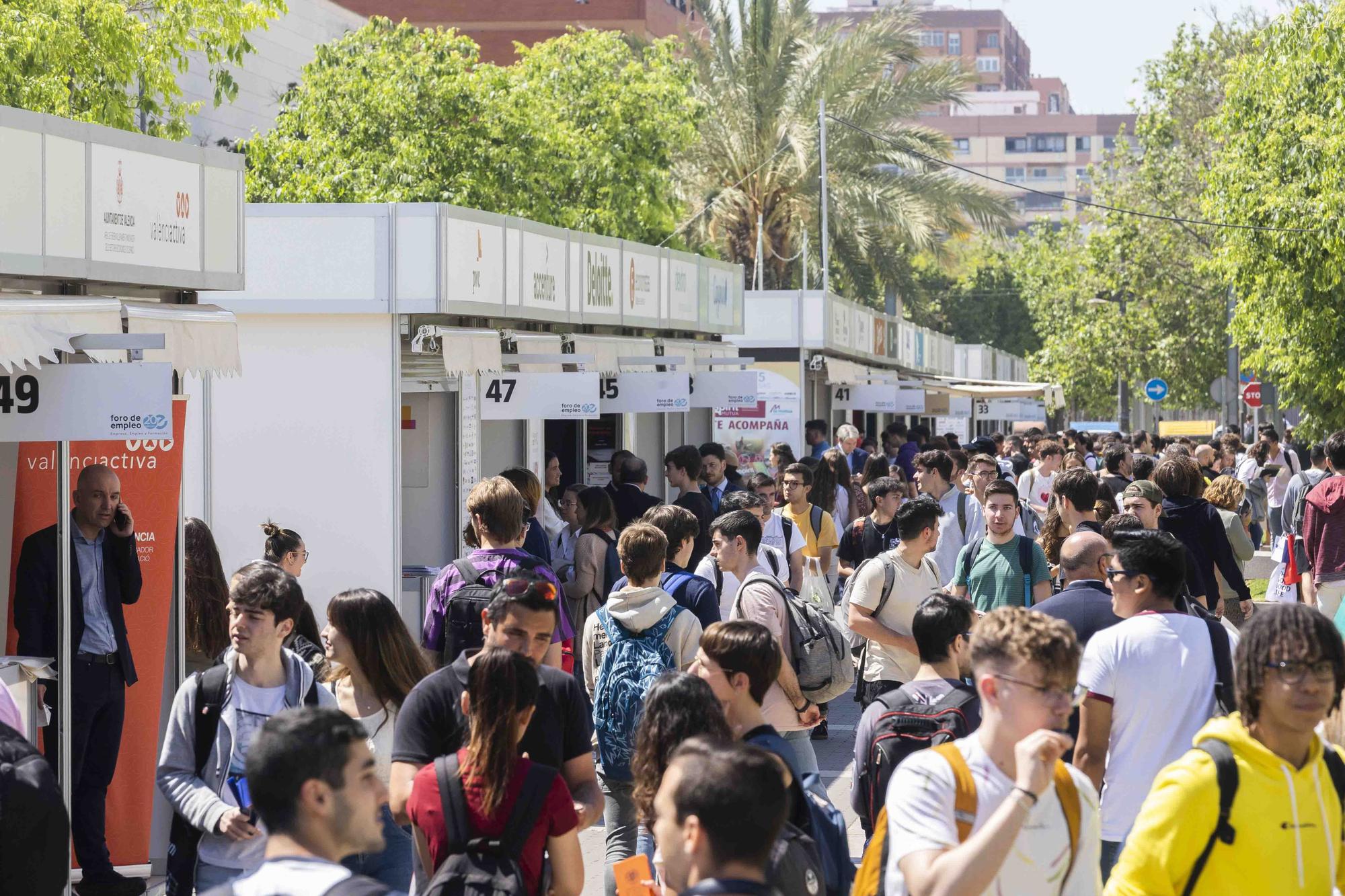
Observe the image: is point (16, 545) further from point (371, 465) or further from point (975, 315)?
point (975, 315)

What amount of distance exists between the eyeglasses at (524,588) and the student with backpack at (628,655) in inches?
34.5

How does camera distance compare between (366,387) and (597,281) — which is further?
(597,281)

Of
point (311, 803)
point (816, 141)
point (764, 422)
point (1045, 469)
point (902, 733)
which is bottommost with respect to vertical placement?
point (902, 733)

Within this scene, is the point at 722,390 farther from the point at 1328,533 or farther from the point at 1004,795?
the point at 1004,795

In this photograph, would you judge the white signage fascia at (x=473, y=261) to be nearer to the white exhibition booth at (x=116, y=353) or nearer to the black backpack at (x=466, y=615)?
the white exhibition booth at (x=116, y=353)

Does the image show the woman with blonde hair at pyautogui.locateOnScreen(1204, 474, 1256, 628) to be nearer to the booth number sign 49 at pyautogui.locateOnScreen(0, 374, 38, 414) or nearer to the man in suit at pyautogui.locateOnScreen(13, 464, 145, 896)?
the man in suit at pyautogui.locateOnScreen(13, 464, 145, 896)

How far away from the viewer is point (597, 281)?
49.9 ft

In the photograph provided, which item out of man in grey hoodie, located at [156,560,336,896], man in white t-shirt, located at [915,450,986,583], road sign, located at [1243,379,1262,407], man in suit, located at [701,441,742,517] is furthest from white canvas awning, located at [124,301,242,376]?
road sign, located at [1243,379,1262,407]

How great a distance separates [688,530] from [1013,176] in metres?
133

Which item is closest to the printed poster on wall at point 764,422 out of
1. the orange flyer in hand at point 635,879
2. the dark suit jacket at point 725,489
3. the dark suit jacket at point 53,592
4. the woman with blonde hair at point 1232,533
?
the dark suit jacket at point 725,489

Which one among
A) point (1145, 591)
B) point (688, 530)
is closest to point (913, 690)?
point (1145, 591)

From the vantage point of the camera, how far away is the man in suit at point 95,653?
741 centimetres

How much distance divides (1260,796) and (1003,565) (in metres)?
4.98

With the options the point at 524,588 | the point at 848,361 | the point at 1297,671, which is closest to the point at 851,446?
the point at 848,361
